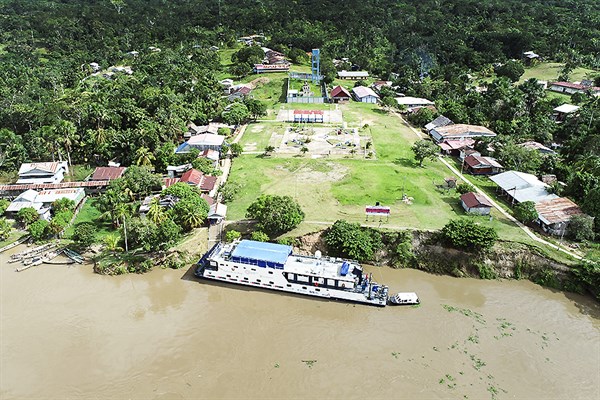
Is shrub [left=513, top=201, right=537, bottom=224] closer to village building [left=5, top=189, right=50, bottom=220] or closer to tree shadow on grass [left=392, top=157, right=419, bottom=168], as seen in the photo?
tree shadow on grass [left=392, top=157, right=419, bottom=168]

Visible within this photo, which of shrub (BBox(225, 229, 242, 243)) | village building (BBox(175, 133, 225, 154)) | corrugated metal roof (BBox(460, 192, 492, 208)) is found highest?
village building (BBox(175, 133, 225, 154))

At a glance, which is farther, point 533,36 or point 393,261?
point 533,36

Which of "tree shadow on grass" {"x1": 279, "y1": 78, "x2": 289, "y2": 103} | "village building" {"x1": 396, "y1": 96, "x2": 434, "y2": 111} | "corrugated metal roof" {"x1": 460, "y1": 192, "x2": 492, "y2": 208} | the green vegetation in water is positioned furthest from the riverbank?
"tree shadow on grass" {"x1": 279, "y1": 78, "x2": 289, "y2": 103}

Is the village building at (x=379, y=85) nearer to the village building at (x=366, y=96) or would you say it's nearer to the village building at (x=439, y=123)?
the village building at (x=366, y=96)

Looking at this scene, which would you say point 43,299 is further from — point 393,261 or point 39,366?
point 393,261

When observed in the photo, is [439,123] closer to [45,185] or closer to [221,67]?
[221,67]

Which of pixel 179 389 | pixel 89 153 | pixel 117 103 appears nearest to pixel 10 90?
pixel 117 103
